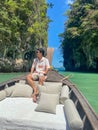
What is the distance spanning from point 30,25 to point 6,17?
350cm

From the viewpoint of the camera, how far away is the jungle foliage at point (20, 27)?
24594 mm

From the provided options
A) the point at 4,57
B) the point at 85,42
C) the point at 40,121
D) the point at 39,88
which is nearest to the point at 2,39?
the point at 4,57

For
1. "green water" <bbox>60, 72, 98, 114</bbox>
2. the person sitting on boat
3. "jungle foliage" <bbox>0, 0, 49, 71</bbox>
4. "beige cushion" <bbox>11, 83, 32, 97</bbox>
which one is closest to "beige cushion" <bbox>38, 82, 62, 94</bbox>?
"beige cushion" <bbox>11, 83, 32, 97</bbox>

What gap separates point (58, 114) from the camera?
3.79m

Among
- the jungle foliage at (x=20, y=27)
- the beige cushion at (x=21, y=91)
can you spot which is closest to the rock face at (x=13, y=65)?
the jungle foliage at (x=20, y=27)

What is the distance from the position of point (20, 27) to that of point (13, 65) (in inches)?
145

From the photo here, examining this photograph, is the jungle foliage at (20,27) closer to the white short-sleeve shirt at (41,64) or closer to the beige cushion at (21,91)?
the white short-sleeve shirt at (41,64)

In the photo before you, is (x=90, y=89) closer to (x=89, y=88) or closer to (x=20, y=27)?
(x=89, y=88)

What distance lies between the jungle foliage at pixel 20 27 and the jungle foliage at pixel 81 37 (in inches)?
154

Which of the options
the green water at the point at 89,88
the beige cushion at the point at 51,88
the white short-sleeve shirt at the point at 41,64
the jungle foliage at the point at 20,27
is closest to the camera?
the beige cushion at the point at 51,88

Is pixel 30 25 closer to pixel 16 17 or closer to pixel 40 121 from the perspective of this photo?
pixel 16 17

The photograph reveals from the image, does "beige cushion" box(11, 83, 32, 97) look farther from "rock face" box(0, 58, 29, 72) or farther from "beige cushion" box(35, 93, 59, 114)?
"rock face" box(0, 58, 29, 72)

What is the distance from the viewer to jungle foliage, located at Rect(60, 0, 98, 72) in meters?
28.4

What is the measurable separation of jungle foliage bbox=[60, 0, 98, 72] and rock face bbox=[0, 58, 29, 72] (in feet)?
20.2
